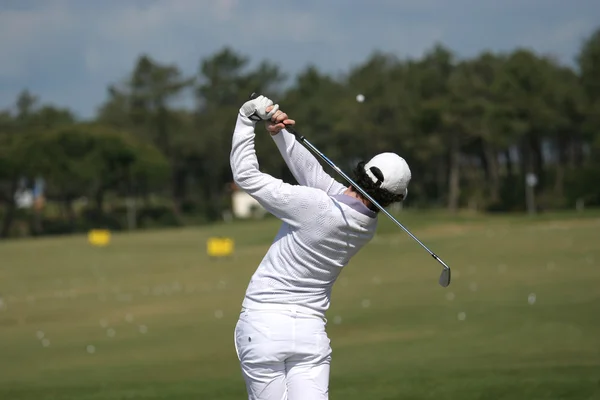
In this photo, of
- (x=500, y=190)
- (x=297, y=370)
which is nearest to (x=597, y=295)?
(x=297, y=370)

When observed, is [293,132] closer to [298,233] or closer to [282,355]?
[298,233]

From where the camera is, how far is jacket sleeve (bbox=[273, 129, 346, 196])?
501 centimetres

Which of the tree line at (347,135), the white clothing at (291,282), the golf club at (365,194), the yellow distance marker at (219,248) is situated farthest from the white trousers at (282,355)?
the tree line at (347,135)

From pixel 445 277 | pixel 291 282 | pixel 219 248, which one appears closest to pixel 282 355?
pixel 291 282

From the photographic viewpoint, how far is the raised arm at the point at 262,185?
15.0ft

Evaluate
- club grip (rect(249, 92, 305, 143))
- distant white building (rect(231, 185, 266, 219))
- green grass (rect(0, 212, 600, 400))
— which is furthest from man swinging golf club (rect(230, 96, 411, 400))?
distant white building (rect(231, 185, 266, 219))

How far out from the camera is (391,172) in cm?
468

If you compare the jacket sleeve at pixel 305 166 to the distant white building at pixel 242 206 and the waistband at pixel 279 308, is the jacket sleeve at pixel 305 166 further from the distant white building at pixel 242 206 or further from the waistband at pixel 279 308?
the distant white building at pixel 242 206

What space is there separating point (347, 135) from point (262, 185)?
68.2 meters

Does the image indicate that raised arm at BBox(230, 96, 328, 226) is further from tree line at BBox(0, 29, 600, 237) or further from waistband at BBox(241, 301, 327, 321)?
tree line at BBox(0, 29, 600, 237)

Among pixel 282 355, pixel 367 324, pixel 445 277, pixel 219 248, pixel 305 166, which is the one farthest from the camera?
pixel 219 248

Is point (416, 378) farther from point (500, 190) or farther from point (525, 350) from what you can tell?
point (500, 190)

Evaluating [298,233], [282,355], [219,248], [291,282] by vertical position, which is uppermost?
[298,233]

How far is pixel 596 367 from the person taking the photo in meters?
10.6
